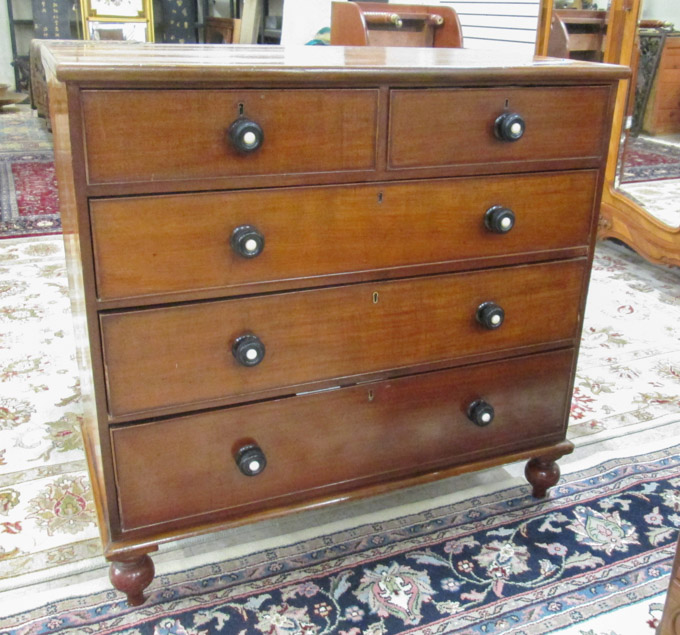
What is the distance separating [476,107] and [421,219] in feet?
0.64

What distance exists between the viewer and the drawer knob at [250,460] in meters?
1.22

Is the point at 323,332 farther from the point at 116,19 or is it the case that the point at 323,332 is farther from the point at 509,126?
the point at 116,19

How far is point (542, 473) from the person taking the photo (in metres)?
1.56

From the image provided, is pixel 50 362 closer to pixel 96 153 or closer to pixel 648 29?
pixel 96 153

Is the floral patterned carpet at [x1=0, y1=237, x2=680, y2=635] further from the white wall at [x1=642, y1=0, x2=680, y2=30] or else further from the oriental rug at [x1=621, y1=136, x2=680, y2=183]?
the white wall at [x1=642, y1=0, x2=680, y2=30]

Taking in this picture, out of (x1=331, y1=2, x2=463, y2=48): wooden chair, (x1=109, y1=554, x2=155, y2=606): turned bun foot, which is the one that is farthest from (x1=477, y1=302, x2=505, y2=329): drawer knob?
(x1=331, y1=2, x2=463, y2=48): wooden chair

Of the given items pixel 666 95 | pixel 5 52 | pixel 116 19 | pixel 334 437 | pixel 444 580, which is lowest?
pixel 444 580

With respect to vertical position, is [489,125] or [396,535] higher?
[489,125]

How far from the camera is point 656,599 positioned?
4.32ft

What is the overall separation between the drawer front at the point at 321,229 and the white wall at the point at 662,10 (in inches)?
64.9

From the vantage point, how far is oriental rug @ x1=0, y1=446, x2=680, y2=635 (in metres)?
1.26

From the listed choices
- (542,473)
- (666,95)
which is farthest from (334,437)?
(666,95)

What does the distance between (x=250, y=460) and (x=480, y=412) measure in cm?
44

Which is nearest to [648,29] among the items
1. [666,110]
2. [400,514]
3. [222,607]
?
[666,110]
